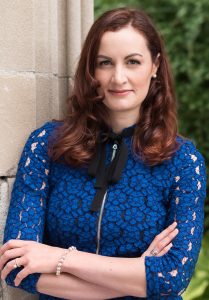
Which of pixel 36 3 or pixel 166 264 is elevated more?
pixel 36 3

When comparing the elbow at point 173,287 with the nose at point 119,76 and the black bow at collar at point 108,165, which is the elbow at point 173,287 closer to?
the black bow at collar at point 108,165

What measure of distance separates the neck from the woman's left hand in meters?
0.52

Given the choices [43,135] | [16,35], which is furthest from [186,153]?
[16,35]

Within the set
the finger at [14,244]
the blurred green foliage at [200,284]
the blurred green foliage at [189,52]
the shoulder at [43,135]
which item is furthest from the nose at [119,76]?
the blurred green foliage at [189,52]

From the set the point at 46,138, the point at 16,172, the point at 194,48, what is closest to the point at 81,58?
the point at 46,138

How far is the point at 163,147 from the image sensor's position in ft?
7.43

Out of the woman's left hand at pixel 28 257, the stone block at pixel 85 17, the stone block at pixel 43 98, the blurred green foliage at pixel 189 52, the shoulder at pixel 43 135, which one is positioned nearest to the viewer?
the woman's left hand at pixel 28 257

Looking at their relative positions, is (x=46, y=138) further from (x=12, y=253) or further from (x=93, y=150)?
(x=12, y=253)

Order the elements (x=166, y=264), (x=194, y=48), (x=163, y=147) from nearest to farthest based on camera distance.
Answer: (x=166, y=264) → (x=163, y=147) → (x=194, y=48)

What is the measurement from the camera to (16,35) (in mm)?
2248

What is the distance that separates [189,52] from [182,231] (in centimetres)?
268

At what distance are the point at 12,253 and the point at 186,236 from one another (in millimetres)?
580

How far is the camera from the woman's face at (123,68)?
2.21m

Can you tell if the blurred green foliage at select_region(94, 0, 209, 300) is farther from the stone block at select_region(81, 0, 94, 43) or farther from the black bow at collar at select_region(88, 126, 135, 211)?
the black bow at collar at select_region(88, 126, 135, 211)
